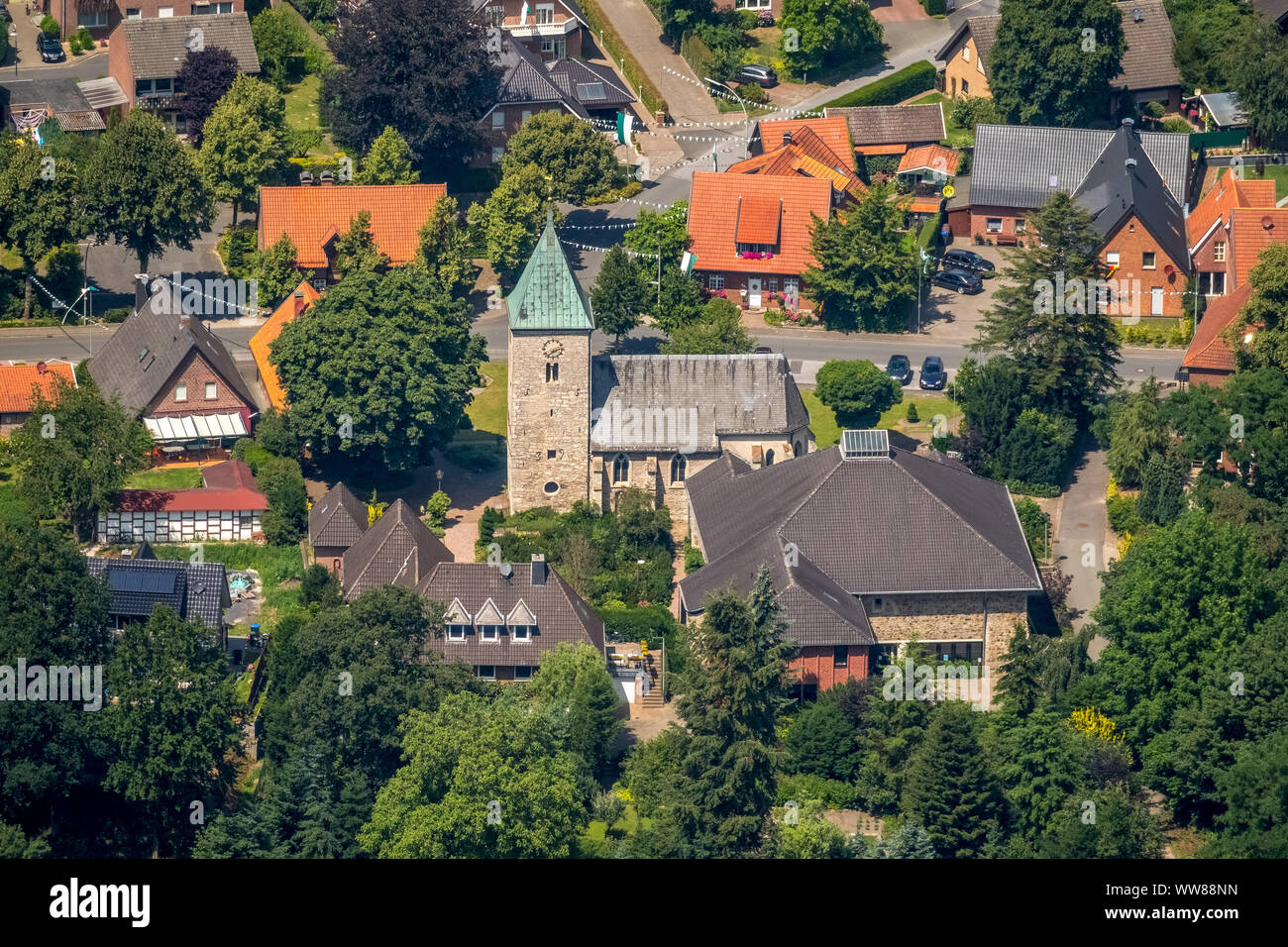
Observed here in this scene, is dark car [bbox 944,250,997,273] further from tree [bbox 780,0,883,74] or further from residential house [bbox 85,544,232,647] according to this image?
residential house [bbox 85,544,232,647]

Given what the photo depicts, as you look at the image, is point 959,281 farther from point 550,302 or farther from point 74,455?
point 74,455

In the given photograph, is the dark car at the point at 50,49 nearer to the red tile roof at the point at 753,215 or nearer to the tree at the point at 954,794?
the red tile roof at the point at 753,215

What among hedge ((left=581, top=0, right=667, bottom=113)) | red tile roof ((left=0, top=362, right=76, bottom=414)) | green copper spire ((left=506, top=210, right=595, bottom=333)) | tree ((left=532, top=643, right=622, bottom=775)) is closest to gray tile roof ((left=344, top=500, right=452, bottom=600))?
tree ((left=532, top=643, right=622, bottom=775))

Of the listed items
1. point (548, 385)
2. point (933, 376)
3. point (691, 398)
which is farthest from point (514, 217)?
point (933, 376)
